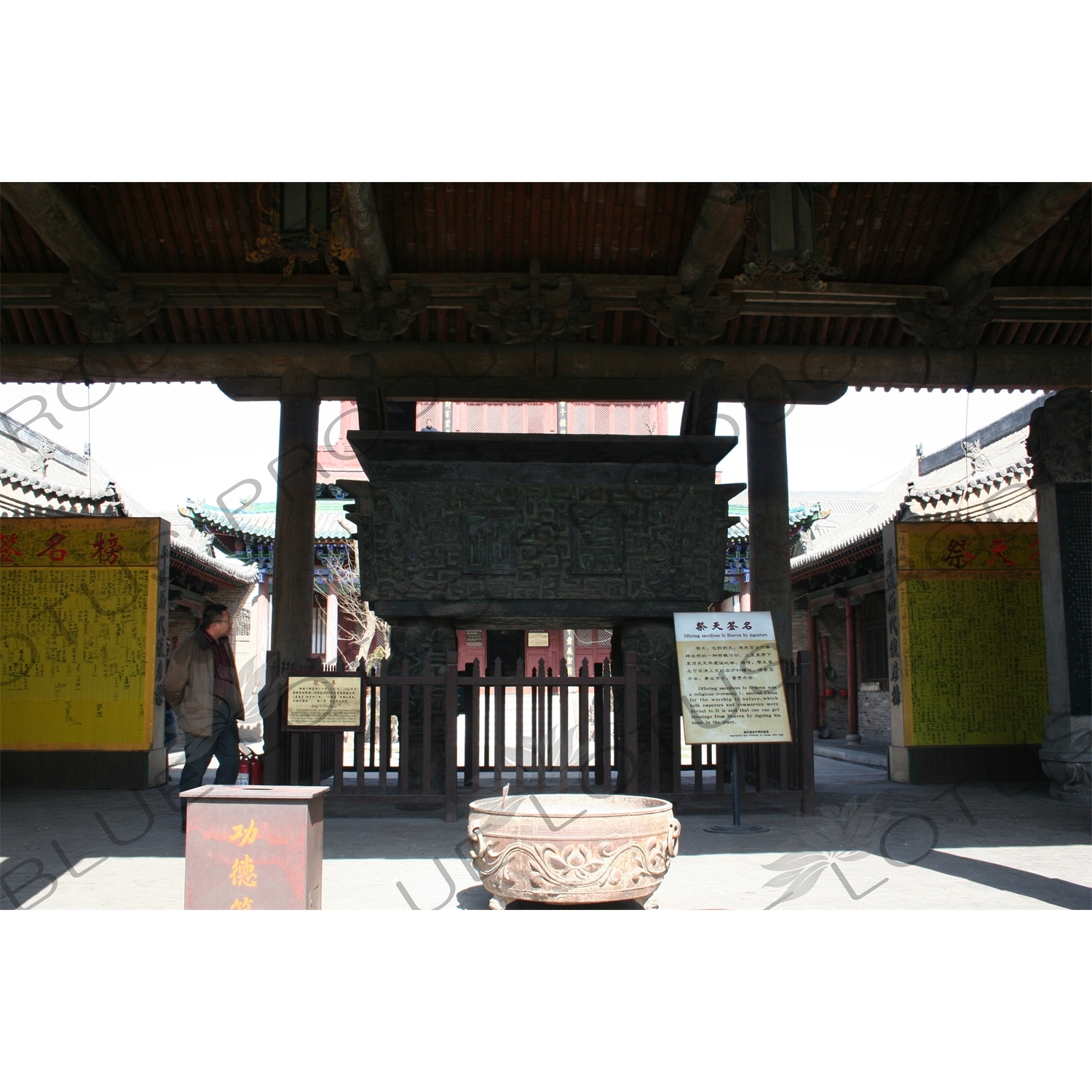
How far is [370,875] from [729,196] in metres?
4.61

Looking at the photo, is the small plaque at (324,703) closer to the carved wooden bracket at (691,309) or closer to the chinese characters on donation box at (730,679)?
the chinese characters on donation box at (730,679)

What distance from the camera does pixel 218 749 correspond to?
240 inches

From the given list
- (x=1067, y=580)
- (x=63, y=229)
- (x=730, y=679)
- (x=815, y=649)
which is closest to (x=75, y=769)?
(x=63, y=229)

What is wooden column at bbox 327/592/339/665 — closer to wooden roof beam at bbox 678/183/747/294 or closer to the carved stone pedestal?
wooden roof beam at bbox 678/183/747/294

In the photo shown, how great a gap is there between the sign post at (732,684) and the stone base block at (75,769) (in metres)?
5.20

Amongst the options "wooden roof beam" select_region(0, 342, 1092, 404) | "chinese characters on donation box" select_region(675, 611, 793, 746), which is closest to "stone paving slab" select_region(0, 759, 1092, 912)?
"chinese characters on donation box" select_region(675, 611, 793, 746)

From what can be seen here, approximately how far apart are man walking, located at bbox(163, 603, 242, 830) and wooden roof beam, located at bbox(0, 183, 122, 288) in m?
3.13

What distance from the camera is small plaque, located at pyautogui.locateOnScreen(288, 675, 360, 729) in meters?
6.80

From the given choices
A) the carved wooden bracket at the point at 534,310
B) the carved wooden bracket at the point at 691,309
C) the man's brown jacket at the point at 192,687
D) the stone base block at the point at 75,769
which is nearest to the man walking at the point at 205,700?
the man's brown jacket at the point at 192,687

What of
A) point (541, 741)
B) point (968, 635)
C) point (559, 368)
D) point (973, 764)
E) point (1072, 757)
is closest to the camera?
point (541, 741)

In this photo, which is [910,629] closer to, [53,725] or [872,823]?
[872,823]

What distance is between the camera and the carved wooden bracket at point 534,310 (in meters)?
7.85

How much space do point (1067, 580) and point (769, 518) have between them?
2.36 meters

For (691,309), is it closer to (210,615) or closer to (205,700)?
(210,615)
